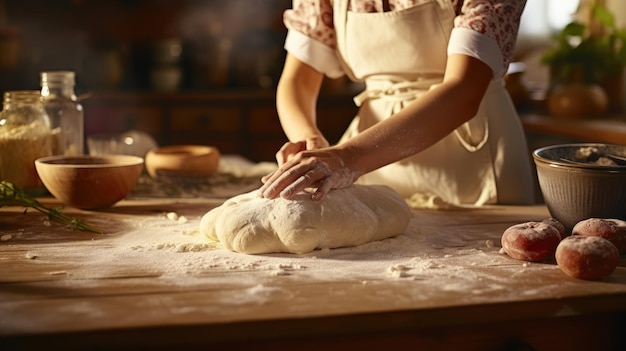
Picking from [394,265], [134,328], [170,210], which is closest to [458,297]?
[394,265]

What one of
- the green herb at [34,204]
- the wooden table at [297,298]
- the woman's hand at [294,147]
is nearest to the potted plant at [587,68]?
the woman's hand at [294,147]

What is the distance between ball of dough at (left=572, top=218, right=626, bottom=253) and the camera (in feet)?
3.94

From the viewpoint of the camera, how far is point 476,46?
59.5 inches

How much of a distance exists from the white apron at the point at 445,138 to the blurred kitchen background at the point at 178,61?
2.08 meters

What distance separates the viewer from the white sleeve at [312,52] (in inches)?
74.2

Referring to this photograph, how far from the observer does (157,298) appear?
0.99m

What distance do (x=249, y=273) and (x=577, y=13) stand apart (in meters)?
3.41

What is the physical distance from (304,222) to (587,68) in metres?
2.68

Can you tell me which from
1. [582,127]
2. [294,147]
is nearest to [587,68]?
[582,127]

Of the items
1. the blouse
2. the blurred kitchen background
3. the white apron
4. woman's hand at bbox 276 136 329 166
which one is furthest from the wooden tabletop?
woman's hand at bbox 276 136 329 166

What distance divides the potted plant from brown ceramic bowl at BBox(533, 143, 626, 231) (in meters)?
2.24

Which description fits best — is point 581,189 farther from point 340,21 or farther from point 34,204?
point 34,204

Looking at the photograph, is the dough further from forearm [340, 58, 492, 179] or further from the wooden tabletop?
the wooden tabletop

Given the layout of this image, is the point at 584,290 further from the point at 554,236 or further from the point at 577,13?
the point at 577,13
